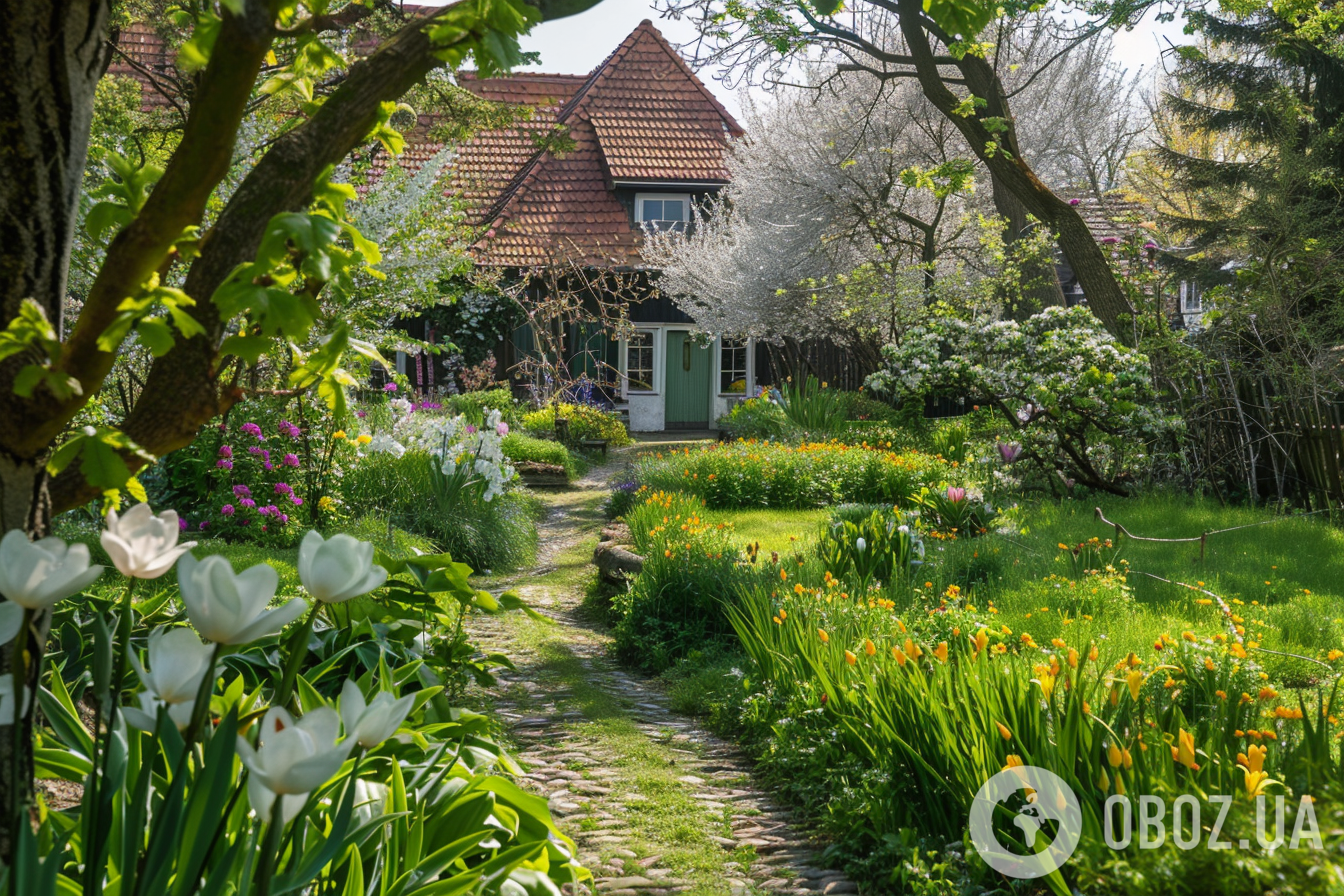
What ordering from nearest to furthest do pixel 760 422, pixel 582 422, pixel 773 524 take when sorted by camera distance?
pixel 773 524
pixel 760 422
pixel 582 422

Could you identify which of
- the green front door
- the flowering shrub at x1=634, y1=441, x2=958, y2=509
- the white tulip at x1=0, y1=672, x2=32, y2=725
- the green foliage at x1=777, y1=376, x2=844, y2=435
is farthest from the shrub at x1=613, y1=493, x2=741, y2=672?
the green front door

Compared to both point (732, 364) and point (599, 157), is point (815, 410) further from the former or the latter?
point (599, 157)

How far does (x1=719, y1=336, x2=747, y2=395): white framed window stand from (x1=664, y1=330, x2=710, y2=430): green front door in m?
0.33

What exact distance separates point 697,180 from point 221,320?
17.8m

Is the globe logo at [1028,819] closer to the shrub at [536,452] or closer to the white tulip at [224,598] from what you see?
the white tulip at [224,598]

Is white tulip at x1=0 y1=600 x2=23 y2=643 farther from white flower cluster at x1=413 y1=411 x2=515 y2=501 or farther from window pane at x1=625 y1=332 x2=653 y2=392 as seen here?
window pane at x1=625 y1=332 x2=653 y2=392

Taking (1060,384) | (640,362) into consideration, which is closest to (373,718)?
(1060,384)

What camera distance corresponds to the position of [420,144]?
1750cm

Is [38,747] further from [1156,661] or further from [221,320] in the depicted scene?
[1156,661]

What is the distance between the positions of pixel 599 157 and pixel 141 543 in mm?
19098

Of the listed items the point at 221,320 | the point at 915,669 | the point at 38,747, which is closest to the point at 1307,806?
the point at 915,669

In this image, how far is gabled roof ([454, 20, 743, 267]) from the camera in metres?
18.0

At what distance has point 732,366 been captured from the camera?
64.6ft

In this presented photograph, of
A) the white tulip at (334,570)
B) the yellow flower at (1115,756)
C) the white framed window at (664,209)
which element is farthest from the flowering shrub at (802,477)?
the white framed window at (664,209)
